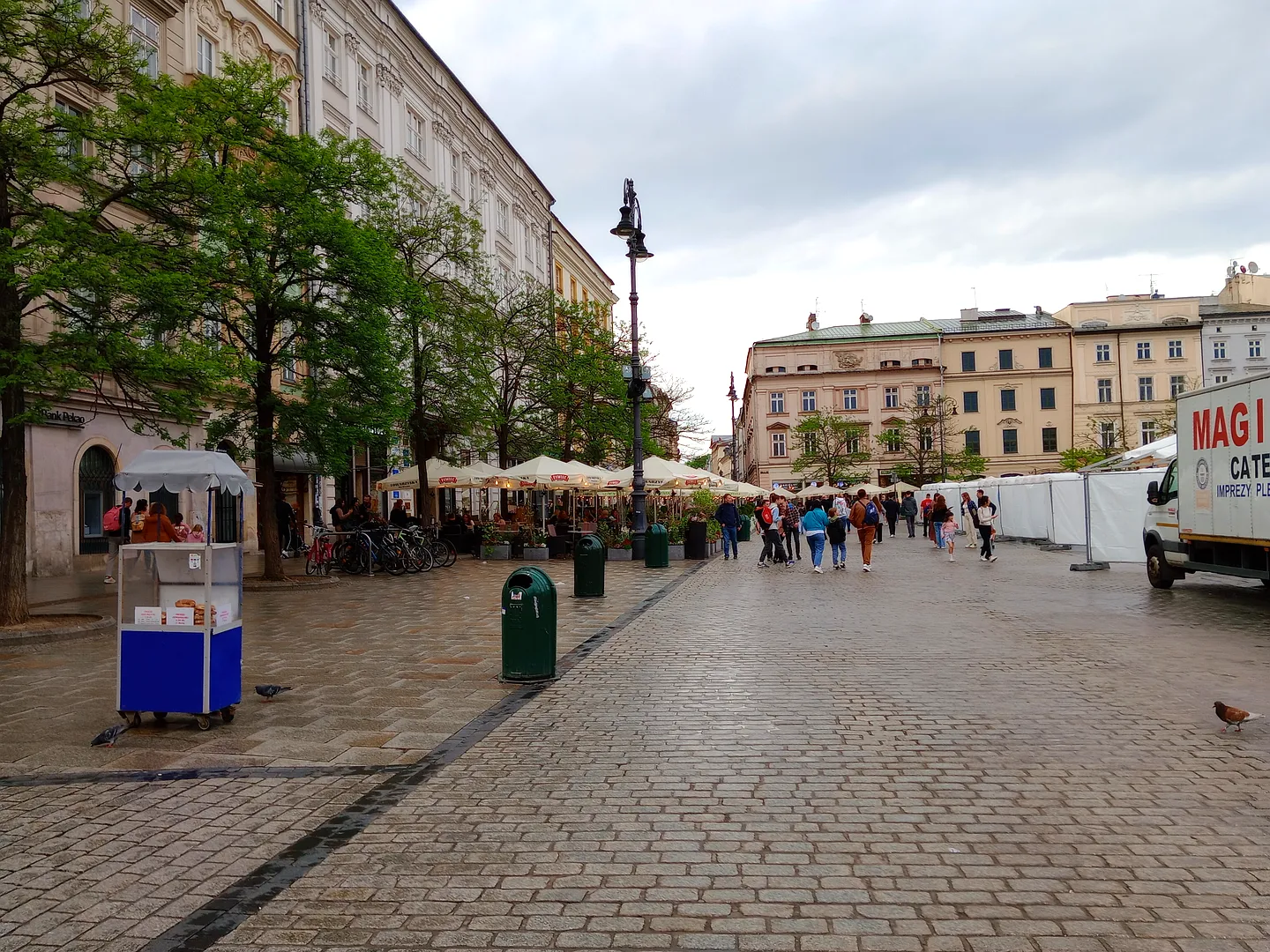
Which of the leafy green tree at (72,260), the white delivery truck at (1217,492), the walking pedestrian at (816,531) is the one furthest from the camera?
the walking pedestrian at (816,531)

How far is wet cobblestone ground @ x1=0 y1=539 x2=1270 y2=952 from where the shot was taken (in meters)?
3.59

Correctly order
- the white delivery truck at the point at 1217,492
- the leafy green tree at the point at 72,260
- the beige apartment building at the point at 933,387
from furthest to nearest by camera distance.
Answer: the beige apartment building at the point at 933,387 < the white delivery truck at the point at 1217,492 < the leafy green tree at the point at 72,260

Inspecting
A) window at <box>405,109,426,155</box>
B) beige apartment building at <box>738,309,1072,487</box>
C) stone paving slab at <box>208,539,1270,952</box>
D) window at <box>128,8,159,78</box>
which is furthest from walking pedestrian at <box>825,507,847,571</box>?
beige apartment building at <box>738,309,1072,487</box>

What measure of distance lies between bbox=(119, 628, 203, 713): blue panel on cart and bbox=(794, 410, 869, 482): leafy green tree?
65.3 meters

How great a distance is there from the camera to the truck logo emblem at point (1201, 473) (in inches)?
580

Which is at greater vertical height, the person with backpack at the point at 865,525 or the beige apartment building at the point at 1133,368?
the beige apartment building at the point at 1133,368

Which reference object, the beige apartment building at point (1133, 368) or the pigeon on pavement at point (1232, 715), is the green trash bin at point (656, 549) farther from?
the beige apartment building at point (1133, 368)

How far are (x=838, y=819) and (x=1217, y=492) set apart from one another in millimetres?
12278

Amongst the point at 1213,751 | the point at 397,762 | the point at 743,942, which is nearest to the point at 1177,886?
the point at 743,942

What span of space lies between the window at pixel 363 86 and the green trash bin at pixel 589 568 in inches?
998

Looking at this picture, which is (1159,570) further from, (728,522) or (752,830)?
(752,830)

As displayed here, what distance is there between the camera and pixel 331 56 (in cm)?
3316

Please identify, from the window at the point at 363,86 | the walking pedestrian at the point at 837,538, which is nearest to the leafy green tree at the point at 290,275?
the walking pedestrian at the point at 837,538

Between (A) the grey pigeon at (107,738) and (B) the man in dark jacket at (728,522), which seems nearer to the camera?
(A) the grey pigeon at (107,738)
